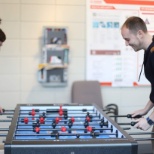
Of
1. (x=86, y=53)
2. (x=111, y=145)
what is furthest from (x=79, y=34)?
(x=111, y=145)

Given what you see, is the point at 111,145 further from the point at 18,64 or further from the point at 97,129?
the point at 18,64

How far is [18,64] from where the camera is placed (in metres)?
4.41

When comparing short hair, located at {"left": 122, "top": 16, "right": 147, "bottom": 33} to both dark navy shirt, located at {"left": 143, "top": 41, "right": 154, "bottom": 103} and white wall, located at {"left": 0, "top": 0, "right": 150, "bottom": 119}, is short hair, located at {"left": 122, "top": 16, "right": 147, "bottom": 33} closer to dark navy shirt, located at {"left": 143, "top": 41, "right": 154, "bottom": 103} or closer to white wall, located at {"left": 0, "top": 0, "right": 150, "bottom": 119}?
dark navy shirt, located at {"left": 143, "top": 41, "right": 154, "bottom": 103}

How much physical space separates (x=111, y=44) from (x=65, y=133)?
2.56 meters

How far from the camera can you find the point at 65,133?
223 cm

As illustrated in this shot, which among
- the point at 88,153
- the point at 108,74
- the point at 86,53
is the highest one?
the point at 86,53

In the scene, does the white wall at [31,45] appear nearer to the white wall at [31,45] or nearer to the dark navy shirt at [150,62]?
the white wall at [31,45]

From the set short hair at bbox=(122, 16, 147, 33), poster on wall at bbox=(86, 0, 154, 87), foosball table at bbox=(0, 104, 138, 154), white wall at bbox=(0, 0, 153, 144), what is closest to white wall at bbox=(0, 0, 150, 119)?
white wall at bbox=(0, 0, 153, 144)

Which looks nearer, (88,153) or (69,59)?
(88,153)

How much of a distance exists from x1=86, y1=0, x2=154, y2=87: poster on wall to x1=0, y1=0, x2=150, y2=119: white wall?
0.38ft

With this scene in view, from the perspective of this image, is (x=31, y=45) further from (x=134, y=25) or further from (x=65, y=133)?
(x=65, y=133)

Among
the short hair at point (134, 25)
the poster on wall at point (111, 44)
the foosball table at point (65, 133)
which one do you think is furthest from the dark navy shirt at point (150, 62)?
the poster on wall at point (111, 44)

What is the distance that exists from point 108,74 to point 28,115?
193cm

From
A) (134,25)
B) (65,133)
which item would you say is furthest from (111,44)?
(65,133)
